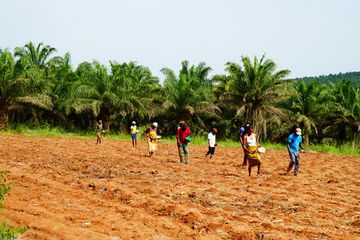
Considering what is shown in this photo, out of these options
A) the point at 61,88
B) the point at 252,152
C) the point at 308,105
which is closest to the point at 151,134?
the point at 252,152

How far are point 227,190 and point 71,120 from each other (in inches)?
998

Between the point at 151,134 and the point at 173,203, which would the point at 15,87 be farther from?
the point at 173,203

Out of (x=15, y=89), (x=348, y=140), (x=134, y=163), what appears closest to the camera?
(x=134, y=163)

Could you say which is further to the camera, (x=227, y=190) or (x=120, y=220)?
(x=227, y=190)

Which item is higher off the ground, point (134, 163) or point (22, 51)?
point (22, 51)

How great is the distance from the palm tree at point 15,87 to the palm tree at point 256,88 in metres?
11.6

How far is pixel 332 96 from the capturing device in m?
28.1

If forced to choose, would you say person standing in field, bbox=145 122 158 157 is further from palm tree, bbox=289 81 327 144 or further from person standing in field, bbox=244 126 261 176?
palm tree, bbox=289 81 327 144

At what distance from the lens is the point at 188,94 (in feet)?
94.7

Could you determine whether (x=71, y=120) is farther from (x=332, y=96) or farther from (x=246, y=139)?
(x=246, y=139)

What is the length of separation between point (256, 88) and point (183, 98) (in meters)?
5.27

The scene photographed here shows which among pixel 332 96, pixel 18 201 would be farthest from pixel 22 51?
pixel 18 201

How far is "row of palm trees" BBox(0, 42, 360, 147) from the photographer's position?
26.1 m

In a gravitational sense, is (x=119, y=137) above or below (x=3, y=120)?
below
